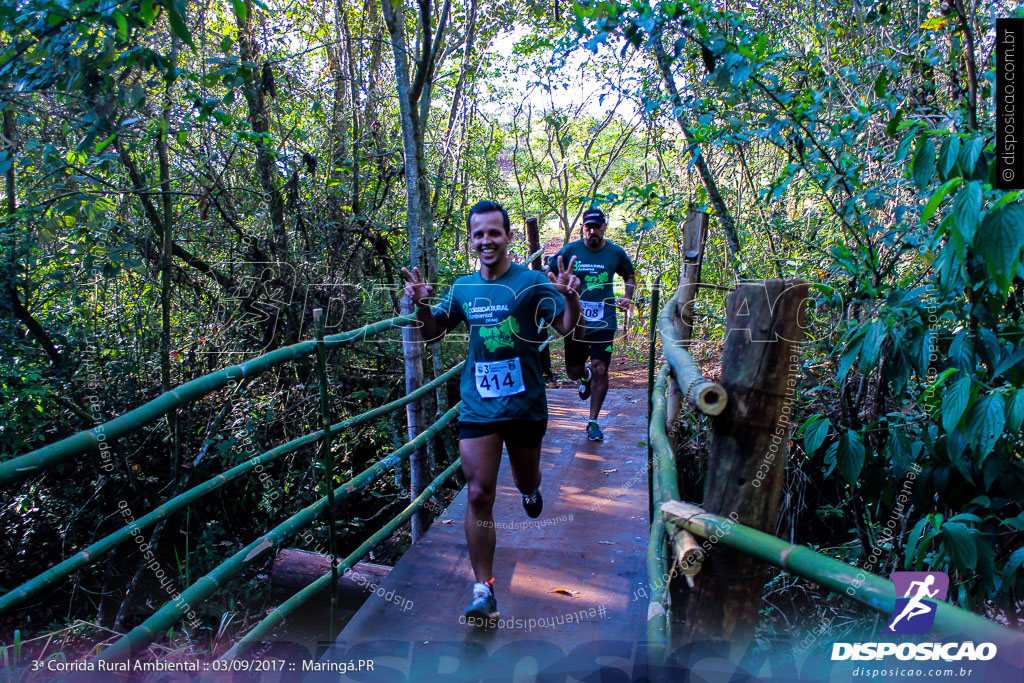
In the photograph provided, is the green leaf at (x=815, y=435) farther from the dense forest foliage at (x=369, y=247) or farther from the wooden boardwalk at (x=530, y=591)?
the wooden boardwalk at (x=530, y=591)

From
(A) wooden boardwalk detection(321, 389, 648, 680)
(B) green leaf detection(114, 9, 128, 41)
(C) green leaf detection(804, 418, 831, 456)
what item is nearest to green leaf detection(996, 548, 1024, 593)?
(C) green leaf detection(804, 418, 831, 456)

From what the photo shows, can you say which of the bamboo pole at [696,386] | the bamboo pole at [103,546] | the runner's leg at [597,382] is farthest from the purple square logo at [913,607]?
the runner's leg at [597,382]

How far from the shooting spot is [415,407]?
3814mm

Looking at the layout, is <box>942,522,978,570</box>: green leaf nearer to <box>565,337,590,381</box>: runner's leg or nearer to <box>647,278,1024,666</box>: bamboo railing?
<box>647,278,1024,666</box>: bamboo railing

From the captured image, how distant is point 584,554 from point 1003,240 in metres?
2.00

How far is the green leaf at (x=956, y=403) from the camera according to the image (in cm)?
209

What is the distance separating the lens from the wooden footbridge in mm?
1229

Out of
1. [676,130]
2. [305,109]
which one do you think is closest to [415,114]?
[305,109]

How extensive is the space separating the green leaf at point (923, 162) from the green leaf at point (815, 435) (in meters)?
0.91

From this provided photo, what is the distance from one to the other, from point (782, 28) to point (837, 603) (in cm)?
477

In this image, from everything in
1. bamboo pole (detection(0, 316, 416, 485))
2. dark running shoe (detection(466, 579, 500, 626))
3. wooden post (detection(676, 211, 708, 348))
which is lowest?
dark running shoe (detection(466, 579, 500, 626))

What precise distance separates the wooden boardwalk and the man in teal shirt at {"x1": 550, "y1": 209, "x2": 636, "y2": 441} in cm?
73

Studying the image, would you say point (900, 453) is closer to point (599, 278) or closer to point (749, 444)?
point (749, 444)

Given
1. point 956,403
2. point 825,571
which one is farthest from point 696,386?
point 956,403
